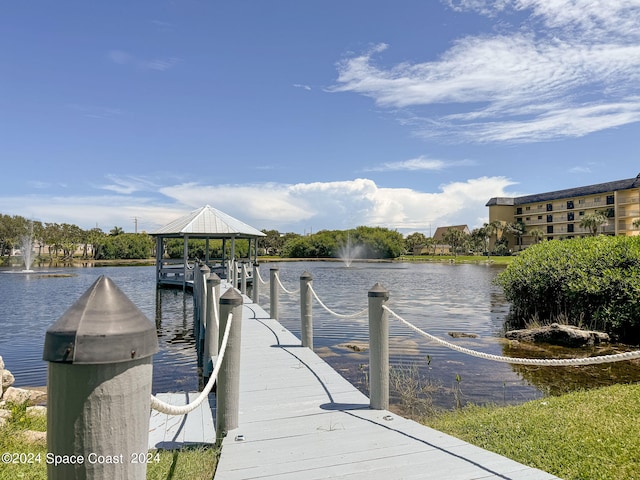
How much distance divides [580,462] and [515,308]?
1271cm

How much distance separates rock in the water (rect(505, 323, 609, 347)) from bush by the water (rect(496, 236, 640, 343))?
69 cm

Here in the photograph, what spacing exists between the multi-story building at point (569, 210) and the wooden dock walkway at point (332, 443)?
227ft

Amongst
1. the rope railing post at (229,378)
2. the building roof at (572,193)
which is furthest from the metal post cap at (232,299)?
the building roof at (572,193)

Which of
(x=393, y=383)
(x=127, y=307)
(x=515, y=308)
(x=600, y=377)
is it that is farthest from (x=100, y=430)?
(x=515, y=308)

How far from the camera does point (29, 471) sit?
406 cm

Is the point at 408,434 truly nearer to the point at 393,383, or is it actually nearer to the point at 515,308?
the point at 393,383

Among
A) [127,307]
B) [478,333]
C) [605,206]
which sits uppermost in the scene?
[605,206]

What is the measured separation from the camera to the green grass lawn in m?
3.92

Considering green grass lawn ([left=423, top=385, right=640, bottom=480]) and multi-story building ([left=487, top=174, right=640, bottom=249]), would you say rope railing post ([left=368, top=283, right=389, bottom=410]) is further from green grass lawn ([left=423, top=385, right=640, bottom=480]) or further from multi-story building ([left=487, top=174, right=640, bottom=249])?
multi-story building ([left=487, top=174, right=640, bottom=249])

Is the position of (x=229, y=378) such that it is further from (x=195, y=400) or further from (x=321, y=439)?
(x=195, y=400)

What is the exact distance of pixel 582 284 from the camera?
39.1ft

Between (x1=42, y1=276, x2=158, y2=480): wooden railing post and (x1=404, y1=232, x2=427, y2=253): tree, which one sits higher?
(x1=404, y1=232, x2=427, y2=253): tree

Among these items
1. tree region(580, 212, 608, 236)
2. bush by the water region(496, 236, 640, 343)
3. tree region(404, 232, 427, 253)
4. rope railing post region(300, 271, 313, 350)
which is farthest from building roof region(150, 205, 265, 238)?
tree region(404, 232, 427, 253)

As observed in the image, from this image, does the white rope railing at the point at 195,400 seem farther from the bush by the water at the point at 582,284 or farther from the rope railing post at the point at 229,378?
the bush by the water at the point at 582,284
